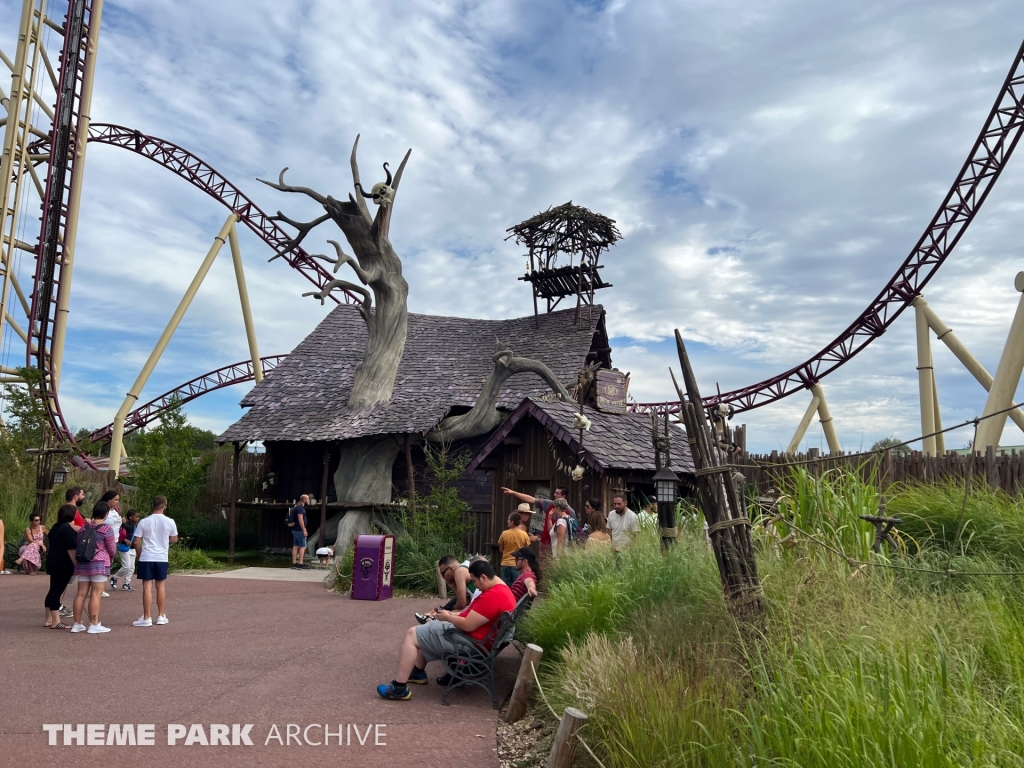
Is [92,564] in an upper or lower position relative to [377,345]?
lower

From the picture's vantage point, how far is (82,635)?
845 centimetres

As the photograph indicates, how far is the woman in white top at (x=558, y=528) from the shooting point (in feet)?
33.9

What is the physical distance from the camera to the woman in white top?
10.3m

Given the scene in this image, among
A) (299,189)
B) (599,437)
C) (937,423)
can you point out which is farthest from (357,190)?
(937,423)

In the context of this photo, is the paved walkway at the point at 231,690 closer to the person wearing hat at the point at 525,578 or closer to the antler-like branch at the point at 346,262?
the person wearing hat at the point at 525,578

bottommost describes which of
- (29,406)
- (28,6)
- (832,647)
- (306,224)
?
(832,647)

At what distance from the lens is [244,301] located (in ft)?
80.7

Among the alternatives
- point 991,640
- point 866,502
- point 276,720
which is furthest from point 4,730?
point 866,502

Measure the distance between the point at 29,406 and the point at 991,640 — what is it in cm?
2163

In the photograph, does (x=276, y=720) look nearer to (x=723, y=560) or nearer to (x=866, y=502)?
(x=723, y=560)

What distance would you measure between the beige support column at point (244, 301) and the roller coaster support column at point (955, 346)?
18.0 meters

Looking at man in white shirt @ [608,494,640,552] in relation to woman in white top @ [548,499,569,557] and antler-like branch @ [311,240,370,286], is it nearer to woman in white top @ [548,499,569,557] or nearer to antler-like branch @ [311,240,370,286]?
woman in white top @ [548,499,569,557]

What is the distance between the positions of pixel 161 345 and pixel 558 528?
15790mm

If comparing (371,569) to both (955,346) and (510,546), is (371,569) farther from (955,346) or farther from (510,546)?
(955,346)
